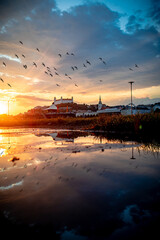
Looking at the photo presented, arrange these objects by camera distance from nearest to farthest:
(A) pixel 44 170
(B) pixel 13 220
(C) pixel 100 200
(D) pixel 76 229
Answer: (D) pixel 76 229
(B) pixel 13 220
(C) pixel 100 200
(A) pixel 44 170

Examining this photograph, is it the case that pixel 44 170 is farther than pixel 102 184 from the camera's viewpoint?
Yes

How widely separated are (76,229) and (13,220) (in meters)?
1.21

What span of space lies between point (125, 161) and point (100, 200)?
3.71 meters

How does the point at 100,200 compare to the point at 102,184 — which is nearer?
the point at 100,200

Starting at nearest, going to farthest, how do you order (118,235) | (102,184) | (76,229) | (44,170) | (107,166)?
(118,235), (76,229), (102,184), (44,170), (107,166)

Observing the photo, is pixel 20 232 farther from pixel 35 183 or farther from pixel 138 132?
pixel 138 132

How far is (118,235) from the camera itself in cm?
271

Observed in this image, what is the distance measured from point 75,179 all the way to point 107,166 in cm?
179

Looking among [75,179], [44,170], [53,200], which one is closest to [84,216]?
[53,200]

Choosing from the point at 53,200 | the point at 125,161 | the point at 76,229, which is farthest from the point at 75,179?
the point at 125,161

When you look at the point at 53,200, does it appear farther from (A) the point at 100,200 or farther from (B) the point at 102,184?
(B) the point at 102,184

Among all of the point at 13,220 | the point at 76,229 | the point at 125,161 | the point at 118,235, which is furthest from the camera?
the point at 125,161

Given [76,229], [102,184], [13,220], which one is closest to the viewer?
[76,229]

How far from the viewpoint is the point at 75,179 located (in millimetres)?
5172
